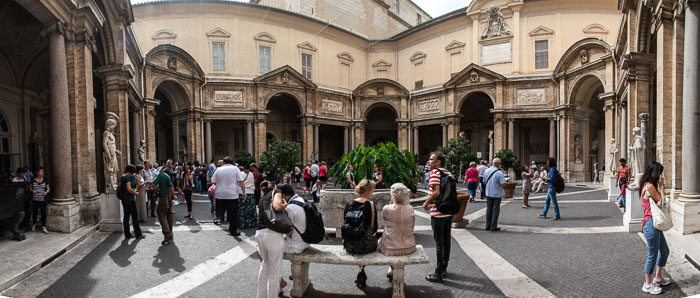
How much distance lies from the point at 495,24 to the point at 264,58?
55.7 ft

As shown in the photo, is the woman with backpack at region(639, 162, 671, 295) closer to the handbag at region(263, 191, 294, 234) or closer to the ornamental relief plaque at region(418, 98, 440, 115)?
the handbag at region(263, 191, 294, 234)

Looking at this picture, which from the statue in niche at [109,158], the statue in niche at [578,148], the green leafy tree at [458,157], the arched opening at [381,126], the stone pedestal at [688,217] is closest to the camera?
the stone pedestal at [688,217]

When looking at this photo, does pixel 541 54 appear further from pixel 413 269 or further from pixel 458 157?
pixel 413 269

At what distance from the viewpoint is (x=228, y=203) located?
7.77 m

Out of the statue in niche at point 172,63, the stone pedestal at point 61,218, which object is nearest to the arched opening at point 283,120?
the statue in niche at point 172,63

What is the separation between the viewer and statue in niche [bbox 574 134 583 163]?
21.8 meters

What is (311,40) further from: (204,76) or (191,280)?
(191,280)

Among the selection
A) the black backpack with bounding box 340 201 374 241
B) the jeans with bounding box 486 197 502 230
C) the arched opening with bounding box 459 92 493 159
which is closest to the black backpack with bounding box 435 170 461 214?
the black backpack with bounding box 340 201 374 241

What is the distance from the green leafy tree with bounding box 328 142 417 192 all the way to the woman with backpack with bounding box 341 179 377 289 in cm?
547

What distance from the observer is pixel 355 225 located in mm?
4059

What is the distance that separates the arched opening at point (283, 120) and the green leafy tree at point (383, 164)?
18920mm

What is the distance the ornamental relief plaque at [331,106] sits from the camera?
26.5 m

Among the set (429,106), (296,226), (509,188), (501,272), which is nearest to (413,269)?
(501,272)

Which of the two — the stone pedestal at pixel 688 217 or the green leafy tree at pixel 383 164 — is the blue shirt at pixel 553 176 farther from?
the green leafy tree at pixel 383 164
